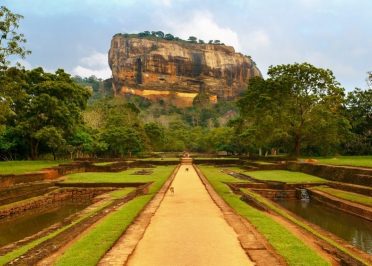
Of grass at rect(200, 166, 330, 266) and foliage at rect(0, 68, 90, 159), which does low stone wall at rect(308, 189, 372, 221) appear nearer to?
grass at rect(200, 166, 330, 266)

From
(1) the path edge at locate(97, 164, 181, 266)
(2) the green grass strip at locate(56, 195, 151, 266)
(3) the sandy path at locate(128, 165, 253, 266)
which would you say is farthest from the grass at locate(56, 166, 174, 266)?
(3) the sandy path at locate(128, 165, 253, 266)

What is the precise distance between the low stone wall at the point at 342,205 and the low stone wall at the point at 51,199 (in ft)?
39.9

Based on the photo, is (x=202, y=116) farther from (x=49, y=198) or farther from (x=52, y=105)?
(x=49, y=198)

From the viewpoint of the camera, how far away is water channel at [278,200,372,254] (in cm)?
1201

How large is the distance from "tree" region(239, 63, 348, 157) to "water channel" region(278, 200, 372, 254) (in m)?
A: 19.2

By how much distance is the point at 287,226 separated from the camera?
37.2 ft

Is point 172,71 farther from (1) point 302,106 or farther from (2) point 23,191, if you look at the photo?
(2) point 23,191

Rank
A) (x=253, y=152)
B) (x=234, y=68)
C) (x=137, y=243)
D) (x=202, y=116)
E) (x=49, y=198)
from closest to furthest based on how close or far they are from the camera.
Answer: (x=137, y=243) → (x=49, y=198) → (x=253, y=152) → (x=202, y=116) → (x=234, y=68)

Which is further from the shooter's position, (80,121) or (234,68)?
(234,68)

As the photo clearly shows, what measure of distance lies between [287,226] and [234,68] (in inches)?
7419

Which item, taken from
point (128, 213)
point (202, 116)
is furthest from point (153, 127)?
point (202, 116)

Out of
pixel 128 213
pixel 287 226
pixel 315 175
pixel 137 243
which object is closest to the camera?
pixel 137 243

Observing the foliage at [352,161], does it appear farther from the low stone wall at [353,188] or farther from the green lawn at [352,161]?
the low stone wall at [353,188]

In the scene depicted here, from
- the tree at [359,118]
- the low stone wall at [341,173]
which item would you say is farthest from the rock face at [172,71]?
the low stone wall at [341,173]
